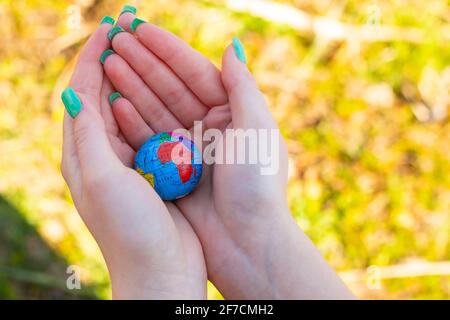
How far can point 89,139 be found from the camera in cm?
206

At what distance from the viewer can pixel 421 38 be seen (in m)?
3.49

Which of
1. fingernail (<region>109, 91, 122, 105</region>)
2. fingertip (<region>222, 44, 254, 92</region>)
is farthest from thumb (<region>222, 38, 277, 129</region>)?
fingernail (<region>109, 91, 122, 105</region>)

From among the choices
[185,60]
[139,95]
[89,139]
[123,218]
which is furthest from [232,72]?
[123,218]

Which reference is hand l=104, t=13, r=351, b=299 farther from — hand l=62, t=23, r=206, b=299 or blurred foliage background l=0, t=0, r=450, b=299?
blurred foliage background l=0, t=0, r=450, b=299

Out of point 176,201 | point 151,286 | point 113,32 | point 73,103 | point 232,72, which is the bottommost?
point 151,286

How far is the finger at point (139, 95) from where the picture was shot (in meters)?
2.45

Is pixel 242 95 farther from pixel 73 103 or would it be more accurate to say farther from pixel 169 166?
pixel 73 103

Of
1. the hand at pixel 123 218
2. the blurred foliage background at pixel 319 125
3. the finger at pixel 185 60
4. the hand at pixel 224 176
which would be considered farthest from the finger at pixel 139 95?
the blurred foliage background at pixel 319 125

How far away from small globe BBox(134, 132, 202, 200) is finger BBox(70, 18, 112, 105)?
0.33 meters

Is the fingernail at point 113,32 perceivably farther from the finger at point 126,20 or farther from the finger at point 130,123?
the finger at point 130,123

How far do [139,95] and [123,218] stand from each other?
0.69m

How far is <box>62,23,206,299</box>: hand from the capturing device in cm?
203

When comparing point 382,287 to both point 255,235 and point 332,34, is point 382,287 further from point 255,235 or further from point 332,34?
point 332,34
